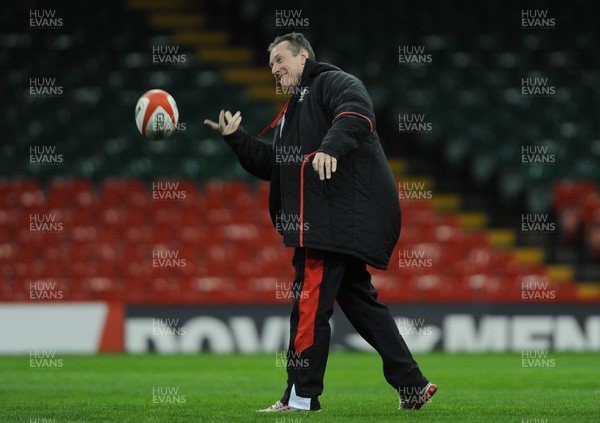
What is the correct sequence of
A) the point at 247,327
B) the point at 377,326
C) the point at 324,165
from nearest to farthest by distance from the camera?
1. the point at 324,165
2. the point at 377,326
3. the point at 247,327

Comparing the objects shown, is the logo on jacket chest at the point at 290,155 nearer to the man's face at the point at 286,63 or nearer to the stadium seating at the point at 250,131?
the man's face at the point at 286,63

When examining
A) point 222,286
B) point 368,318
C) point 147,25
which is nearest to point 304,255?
point 368,318

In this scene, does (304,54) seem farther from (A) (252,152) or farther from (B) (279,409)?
(B) (279,409)

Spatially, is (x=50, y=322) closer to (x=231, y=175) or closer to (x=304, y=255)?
(x=231, y=175)

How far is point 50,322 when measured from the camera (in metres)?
12.9

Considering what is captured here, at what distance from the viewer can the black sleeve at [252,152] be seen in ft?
22.1

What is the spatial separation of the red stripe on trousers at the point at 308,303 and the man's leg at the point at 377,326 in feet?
0.74

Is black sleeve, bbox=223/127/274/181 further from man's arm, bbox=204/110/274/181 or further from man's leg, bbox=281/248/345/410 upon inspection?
man's leg, bbox=281/248/345/410

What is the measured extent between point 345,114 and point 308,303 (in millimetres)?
1033

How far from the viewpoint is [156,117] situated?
7.11 meters

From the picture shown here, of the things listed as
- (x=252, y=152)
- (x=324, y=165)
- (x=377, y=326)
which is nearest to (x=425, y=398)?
(x=377, y=326)

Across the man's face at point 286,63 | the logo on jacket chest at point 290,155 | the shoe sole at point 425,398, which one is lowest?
the shoe sole at point 425,398

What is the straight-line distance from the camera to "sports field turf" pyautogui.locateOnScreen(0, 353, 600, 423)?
239 inches

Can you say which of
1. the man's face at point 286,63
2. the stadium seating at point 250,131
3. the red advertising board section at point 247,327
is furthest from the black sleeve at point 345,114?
the stadium seating at point 250,131
